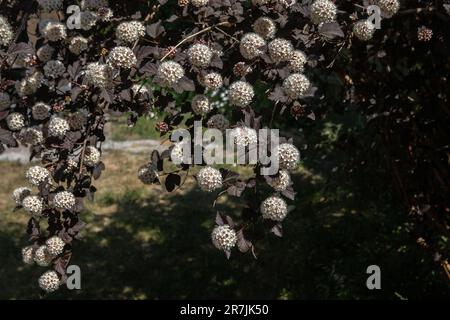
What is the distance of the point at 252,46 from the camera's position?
6.78 feet

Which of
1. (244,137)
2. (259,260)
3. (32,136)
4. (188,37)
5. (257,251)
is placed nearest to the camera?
(244,137)

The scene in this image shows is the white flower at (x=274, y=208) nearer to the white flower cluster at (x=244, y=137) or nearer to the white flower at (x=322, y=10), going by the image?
the white flower cluster at (x=244, y=137)

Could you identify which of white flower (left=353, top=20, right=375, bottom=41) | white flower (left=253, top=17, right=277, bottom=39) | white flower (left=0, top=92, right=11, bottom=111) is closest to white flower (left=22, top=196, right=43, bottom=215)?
white flower (left=0, top=92, right=11, bottom=111)

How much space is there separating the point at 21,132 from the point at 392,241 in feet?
10.7

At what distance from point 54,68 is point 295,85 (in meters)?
1.03

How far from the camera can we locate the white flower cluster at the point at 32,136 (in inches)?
94.3

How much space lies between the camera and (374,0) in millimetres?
2232

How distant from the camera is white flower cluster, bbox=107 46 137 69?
2.05 meters

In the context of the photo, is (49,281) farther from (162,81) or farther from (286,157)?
(286,157)

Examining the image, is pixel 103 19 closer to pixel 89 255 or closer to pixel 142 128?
pixel 89 255

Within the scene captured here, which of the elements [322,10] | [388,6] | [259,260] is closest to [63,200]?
[322,10]

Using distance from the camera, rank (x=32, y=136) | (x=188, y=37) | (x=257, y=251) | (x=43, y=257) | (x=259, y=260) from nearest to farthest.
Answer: (x=188, y=37) < (x=43, y=257) < (x=32, y=136) < (x=259, y=260) < (x=257, y=251)

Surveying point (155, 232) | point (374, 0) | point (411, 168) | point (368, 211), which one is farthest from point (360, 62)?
point (155, 232)

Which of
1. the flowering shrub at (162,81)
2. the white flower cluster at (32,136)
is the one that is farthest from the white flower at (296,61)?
the white flower cluster at (32,136)
